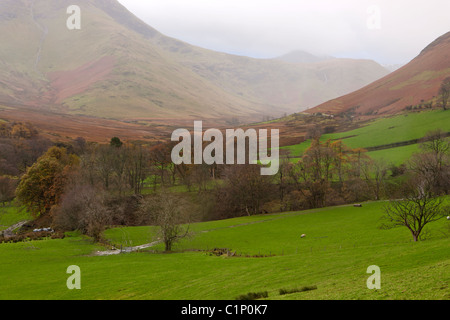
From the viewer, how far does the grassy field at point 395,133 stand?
91938 mm

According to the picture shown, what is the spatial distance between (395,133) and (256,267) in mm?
99220

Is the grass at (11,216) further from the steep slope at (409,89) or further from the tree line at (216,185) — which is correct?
the steep slope at (409,89)

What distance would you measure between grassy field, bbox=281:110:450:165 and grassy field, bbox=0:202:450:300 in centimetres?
4328

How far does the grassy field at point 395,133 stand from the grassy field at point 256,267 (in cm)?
4328

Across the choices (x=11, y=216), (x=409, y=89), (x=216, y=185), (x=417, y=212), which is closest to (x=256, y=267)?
(x=417, y=212)

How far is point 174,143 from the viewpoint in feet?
359

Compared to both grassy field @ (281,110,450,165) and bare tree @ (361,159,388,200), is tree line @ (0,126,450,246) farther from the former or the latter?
grassy field @ (281,110,450,165)

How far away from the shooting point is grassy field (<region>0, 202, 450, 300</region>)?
17.6 m

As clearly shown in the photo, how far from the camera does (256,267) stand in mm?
28250

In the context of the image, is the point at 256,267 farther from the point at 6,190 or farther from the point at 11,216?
the point at 6,190
